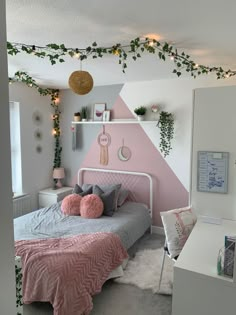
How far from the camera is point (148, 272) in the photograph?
9.90 ft

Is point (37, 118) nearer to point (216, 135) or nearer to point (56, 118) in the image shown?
point (56, 118)

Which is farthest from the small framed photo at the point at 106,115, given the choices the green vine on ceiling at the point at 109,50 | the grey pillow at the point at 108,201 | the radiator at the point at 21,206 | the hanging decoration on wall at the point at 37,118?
the radiator at the point at 21,206

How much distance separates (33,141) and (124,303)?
3.09 metres

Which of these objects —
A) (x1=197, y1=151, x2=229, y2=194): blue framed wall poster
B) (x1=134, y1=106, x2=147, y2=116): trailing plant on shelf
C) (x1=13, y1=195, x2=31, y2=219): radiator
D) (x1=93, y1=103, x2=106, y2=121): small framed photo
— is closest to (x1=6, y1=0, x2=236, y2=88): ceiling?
(x1=197, y1=151, x2=229, y2=194): blue framed wall poster

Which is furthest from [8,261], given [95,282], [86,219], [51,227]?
[86,219]

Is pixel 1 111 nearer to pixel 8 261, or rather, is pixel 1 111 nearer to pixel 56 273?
pixel 8 261

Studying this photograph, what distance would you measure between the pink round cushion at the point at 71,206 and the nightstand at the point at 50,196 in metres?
0.77

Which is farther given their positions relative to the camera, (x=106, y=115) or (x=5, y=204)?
(x=106, y=115)

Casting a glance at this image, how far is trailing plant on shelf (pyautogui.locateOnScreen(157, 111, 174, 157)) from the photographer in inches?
155

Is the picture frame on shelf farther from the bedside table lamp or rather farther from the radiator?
the radiator

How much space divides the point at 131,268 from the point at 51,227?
112cm

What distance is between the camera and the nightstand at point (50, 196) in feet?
15.0

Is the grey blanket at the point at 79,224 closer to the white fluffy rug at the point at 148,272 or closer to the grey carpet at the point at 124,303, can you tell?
the white fluffy rug at the point at 148,272

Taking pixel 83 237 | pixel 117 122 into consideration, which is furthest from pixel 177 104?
pixel 83 237
